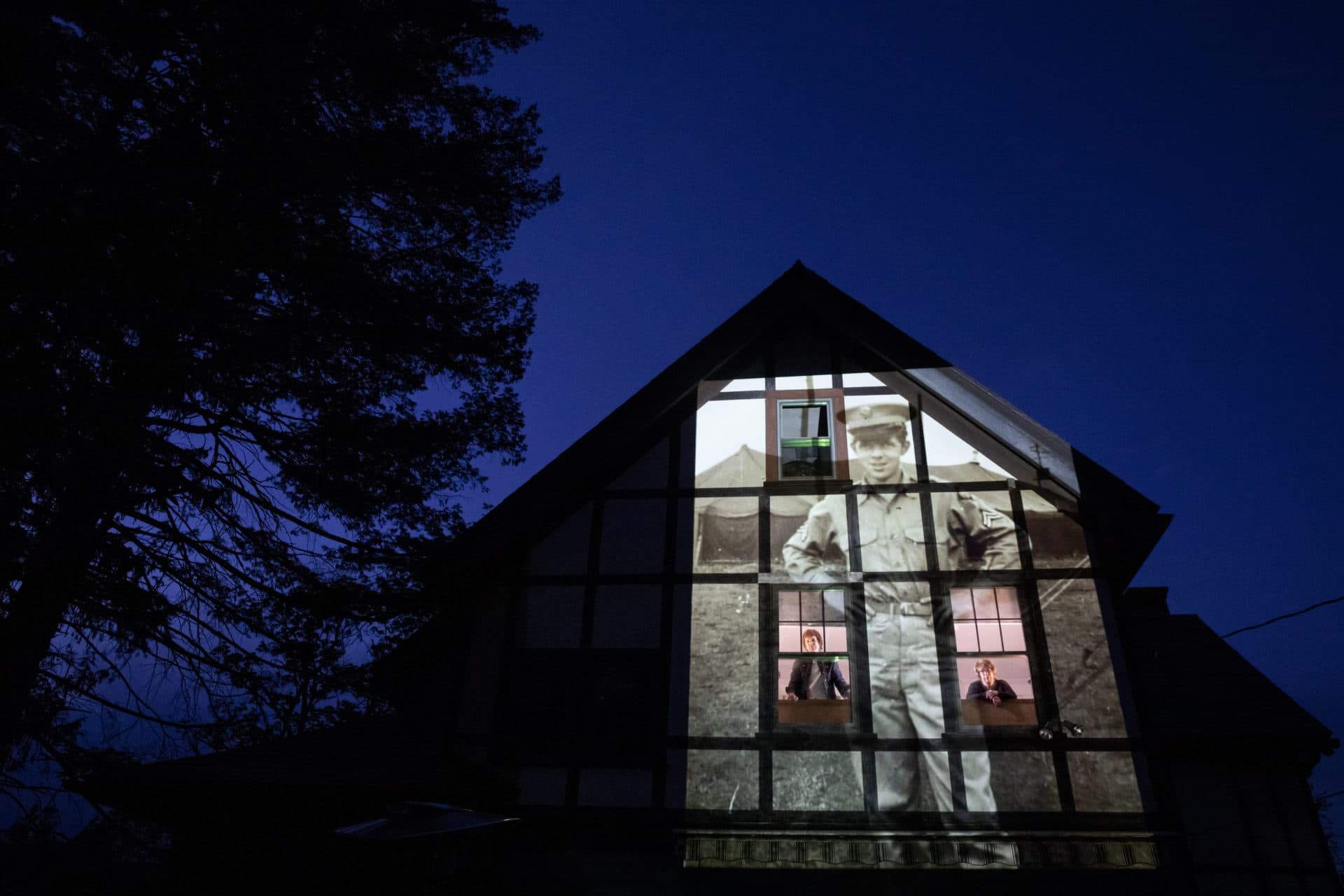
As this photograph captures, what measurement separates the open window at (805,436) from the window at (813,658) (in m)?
1.32

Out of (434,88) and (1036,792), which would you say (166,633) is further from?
(1036,792)

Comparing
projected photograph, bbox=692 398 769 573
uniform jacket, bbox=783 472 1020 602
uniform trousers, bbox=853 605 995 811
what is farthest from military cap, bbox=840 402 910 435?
uniform trousers, bbox=853 605 995 811

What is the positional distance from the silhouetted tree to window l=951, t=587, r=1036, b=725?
17.1 feet

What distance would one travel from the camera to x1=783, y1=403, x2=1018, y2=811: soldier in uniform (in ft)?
23.3

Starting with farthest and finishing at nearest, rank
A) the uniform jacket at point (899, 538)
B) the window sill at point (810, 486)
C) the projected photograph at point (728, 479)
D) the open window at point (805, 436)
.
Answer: the open window at point (805, 436)
the window sill at point (810, 486)
the projected photograph at point (728, 479)
the uniform jacket at point (899, 538)

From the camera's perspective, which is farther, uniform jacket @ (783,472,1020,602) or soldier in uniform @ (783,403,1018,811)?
uniform jacket @ (783,472,1020,602)

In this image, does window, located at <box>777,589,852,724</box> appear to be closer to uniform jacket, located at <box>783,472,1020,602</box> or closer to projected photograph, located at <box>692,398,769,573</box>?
uniform jacket, located at <box>783,472,1020,602</box>

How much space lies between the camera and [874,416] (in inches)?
347

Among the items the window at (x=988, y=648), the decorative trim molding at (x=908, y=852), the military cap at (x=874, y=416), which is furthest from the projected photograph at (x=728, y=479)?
the decorative trim molding at (x=908, y=852)

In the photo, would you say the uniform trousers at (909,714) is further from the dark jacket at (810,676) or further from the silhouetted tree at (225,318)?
the silhouetted tree at (225,318)

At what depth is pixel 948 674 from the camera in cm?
741

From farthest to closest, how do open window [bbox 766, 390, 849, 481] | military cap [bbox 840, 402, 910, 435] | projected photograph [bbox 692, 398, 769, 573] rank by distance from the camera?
military cap [bbox 840, 402, 910, 435] → open window [bbox 766, 390, 849, 481] → projected photograph [bbox 692, 398, 769, 573]

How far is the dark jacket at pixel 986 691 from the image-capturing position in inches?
289

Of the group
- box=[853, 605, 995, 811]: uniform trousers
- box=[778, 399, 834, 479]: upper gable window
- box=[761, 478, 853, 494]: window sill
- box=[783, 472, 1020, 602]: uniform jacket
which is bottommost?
box=[853, 605, 995, 811]: uniform trousers
